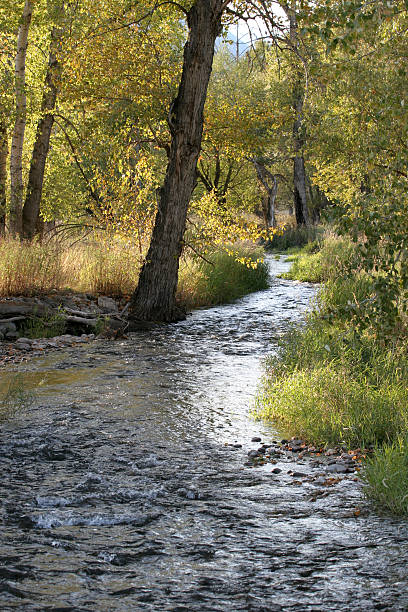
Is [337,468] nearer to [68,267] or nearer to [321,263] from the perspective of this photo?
[68,267]

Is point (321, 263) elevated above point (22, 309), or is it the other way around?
point (321, 263)

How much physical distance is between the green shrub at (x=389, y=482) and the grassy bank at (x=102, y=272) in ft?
29.0

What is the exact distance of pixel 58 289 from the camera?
1427 centimetres

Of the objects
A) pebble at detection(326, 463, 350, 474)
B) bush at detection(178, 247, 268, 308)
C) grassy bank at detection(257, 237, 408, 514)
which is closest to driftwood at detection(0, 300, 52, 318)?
bush at detection(178, 247, 268, 308)

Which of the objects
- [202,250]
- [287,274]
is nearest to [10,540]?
[202,250]

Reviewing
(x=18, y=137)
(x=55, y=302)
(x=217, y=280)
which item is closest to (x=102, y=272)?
(x=55, y=302)

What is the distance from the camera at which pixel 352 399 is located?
22.1 feet

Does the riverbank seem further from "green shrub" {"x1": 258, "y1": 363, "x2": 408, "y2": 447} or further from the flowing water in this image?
"green shrub" {"x1": 258, "y1": 363, "x2": 408, "y2": 447}

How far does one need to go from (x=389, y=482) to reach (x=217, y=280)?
13890 mm

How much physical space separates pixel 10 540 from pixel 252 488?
200cm

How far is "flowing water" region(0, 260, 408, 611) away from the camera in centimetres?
359

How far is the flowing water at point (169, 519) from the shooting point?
141 inches

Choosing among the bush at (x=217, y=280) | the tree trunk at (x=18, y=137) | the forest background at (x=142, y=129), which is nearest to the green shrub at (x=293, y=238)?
the forest background at (x=142, y=129)

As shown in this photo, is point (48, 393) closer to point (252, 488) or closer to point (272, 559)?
point (252, 488)
